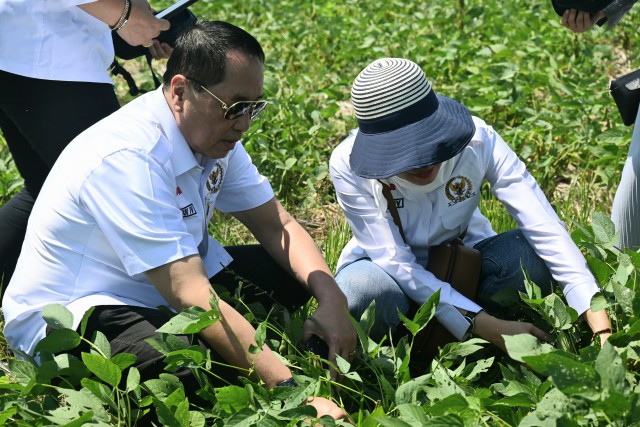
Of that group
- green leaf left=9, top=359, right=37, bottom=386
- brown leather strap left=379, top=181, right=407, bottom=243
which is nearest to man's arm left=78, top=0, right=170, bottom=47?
brown leather strap left=379, top=181, right=407, bottom=243

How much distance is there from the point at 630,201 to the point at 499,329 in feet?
1.89

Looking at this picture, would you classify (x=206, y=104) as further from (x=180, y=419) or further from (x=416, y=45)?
(x=416, y=45)

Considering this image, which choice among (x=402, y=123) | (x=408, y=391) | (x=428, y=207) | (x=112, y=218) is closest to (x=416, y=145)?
(x=402, y=123)

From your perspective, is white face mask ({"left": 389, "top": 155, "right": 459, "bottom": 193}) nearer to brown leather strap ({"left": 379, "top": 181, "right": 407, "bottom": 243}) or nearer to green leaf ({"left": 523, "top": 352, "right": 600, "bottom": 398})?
brown leather strap ({"left": 379, "top": 181, "right": 407, "bottom": 243})

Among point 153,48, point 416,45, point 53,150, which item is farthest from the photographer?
point 416,45

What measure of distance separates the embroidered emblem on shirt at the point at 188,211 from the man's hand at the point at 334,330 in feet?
1.25

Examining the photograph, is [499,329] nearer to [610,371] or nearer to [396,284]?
[396,284]

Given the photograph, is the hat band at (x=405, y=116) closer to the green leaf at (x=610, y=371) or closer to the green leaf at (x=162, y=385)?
the green leaf at (x=162, y=385)

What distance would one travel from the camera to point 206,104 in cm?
235

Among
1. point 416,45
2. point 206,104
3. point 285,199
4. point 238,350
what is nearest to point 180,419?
point 238,350

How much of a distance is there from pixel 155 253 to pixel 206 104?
37 centimetres

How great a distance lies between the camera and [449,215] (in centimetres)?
272

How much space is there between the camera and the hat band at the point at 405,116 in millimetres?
2490

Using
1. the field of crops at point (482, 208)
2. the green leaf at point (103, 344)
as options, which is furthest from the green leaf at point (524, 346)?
the green leaf at point (103, 344)
